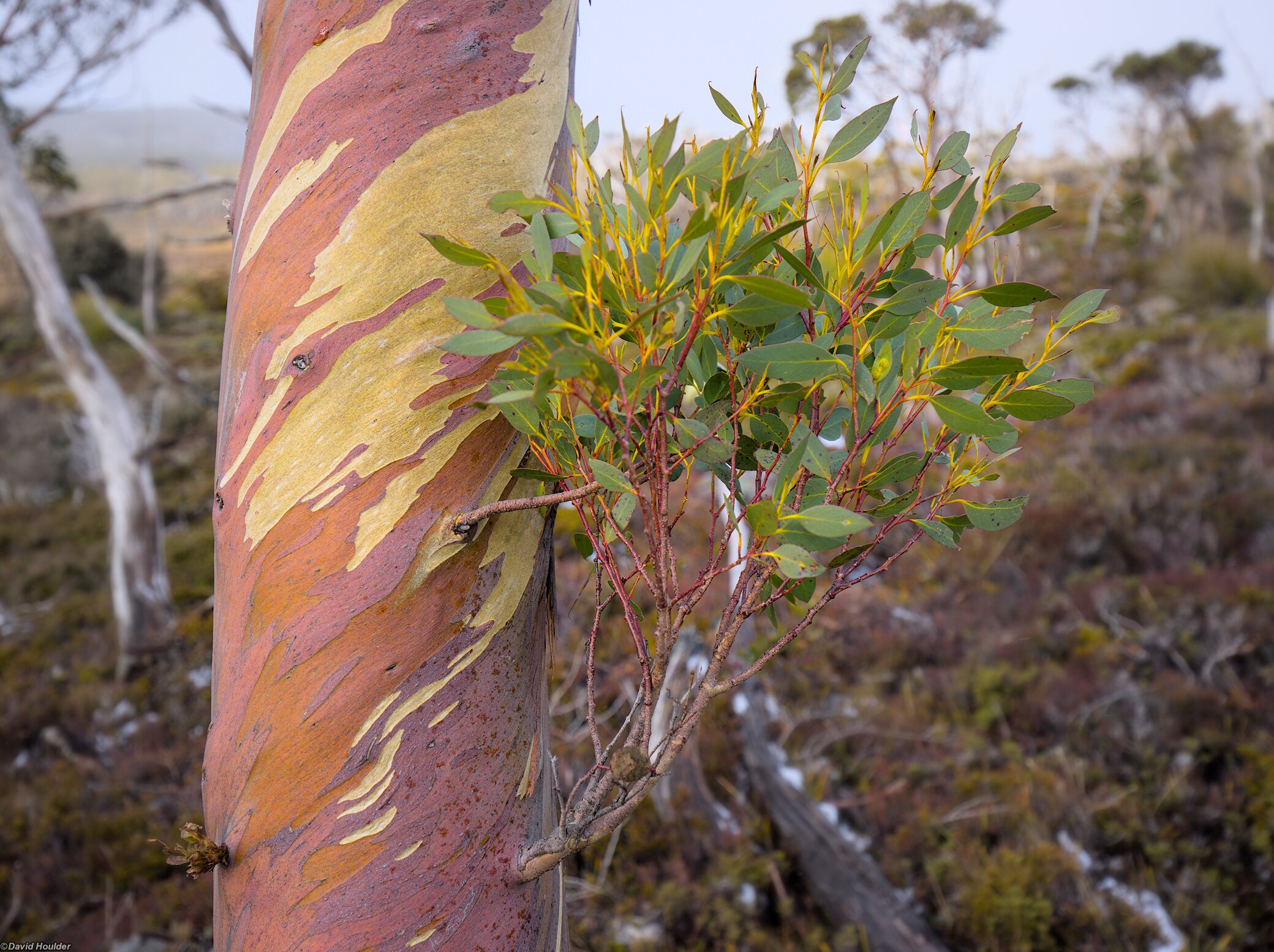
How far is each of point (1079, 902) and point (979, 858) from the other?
1.19ft

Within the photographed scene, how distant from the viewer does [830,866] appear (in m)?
2.83

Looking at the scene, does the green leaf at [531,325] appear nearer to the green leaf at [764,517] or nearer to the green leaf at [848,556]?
the green leaf at [764,517]

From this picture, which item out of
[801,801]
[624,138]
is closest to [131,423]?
[801,801]

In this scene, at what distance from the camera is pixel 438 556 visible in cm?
68

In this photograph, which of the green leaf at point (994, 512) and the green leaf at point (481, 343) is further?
the green leaf at point (994, 512)

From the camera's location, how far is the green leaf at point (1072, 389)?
67 cm

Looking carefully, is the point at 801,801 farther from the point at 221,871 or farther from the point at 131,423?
the point at 131,423

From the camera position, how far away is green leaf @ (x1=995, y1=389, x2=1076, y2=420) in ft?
2.09

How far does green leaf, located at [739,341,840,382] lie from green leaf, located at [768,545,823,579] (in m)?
0.15

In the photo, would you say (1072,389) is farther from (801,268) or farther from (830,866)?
(830,866)

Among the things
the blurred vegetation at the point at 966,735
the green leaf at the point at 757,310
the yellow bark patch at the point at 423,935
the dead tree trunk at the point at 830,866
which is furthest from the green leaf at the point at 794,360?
the dead tree trunk at the point at 830,866

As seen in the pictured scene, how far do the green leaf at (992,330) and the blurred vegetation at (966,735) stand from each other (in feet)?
3.25

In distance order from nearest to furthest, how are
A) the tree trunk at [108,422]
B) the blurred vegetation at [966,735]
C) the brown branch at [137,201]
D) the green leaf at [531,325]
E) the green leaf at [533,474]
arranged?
the green leaf at [531,325]
the green leaf at [533,474]
the blurred vegetation at [966,735]
the tree trunk at [108,422]
the brown branch at [137,201]

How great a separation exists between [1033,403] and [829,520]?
0.75ft
